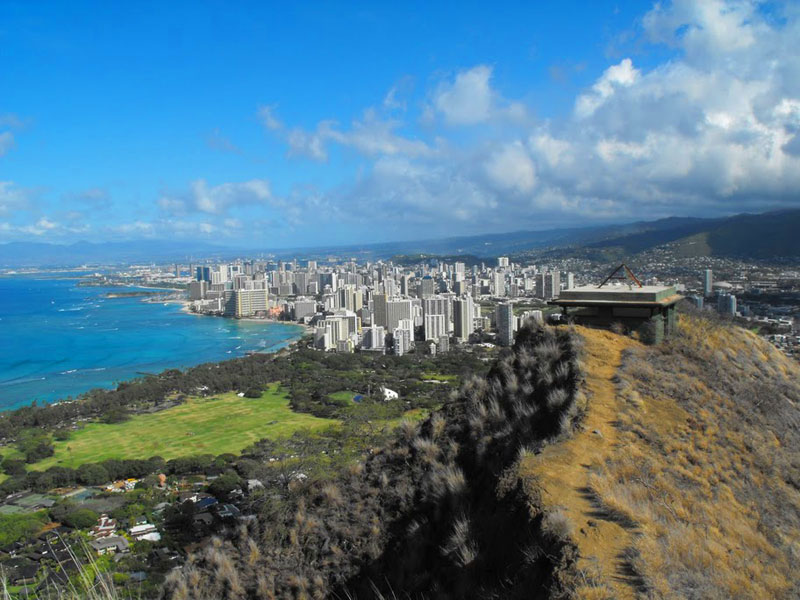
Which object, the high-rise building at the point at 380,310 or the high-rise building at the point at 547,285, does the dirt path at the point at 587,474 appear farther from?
the high-rise building at the point at 547,285

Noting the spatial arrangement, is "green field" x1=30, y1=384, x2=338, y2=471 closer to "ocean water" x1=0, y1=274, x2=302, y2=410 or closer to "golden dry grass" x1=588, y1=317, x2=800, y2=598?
"ocean water" x1=0, y1=274, x2=302, y2=410

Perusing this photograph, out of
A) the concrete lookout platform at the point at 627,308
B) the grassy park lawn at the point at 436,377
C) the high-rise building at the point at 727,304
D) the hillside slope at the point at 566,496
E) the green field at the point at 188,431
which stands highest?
the concrete lookout platform at the point at 627,308

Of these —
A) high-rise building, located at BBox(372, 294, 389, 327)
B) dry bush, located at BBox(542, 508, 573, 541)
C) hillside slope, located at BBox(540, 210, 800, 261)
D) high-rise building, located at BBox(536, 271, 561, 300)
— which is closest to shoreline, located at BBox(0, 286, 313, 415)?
high-rise building, located at BBox(372, 294, 389, 327)

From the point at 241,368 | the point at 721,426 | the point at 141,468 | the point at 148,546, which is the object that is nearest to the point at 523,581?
the point at 721,426

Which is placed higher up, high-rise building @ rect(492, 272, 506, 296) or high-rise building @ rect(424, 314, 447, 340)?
high-rise building @ rect(492, 272, 506, 296)

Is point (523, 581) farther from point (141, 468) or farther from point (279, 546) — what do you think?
point (141, 468)

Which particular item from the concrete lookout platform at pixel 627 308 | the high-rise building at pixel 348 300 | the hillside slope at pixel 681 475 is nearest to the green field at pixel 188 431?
the concrete lookout platform at pixel 627 308

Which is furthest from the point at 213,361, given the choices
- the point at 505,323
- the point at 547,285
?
the point at 547,285
